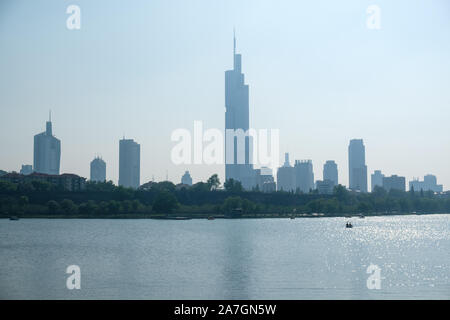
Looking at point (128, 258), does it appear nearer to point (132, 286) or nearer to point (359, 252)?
point (132, 286)

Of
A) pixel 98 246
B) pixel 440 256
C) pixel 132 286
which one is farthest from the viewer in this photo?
pixel 98 246

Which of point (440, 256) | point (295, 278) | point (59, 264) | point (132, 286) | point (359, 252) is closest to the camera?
point (132, 286)

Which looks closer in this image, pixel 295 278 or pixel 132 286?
pixel 132 286

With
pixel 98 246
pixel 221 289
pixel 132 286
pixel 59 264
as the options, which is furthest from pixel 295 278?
pixel 98 246

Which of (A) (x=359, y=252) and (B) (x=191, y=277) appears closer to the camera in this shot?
(B) (x=191, y=277)
